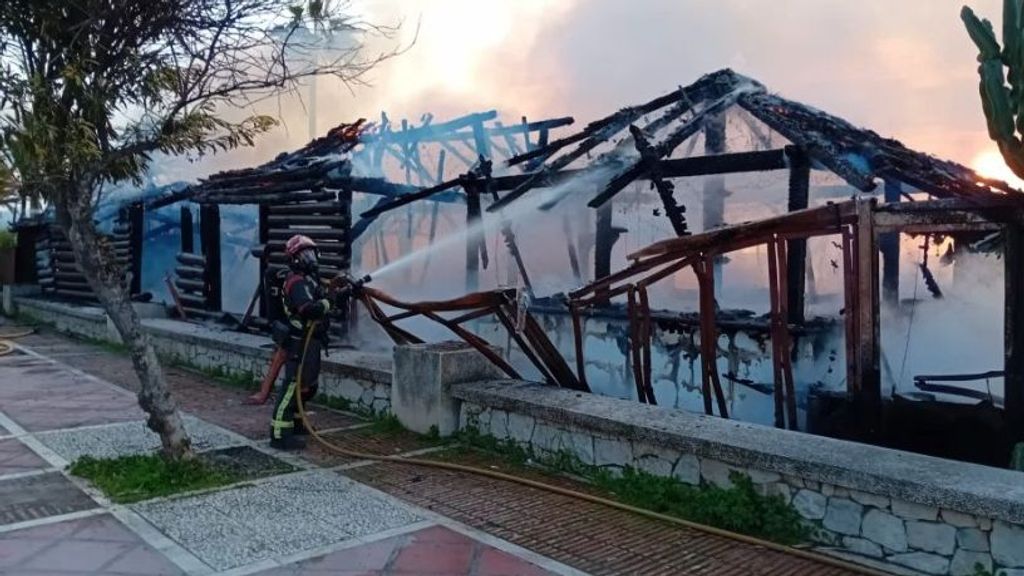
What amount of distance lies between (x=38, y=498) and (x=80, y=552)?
3.78 feet

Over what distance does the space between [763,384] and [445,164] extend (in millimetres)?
6902

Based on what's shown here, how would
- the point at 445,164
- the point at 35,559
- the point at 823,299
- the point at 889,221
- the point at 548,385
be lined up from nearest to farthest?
the point at 35,559, the point at 889,221, the point at 548,385, the point at 823,299, the point at 445,164

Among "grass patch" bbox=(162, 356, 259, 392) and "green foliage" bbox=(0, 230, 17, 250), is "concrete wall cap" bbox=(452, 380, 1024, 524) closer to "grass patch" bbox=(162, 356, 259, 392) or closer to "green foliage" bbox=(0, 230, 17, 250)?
"grass patch" bbox=(162, 356, 259, 392)

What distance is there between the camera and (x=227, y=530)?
473 centimetres

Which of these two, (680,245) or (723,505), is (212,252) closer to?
(680,245)

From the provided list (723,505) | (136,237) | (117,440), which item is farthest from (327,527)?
(136,237)

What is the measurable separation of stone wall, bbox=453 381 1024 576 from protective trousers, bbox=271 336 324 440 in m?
1.93

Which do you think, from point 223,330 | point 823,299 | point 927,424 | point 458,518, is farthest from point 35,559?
point 223,330

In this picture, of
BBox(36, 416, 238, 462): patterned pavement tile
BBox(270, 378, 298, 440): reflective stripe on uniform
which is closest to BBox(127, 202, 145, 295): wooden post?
A: BBox(36, 416, 238, 462): patterned pavement tile

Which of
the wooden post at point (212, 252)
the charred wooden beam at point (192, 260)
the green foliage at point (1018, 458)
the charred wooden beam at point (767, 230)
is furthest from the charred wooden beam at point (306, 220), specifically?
the green foliage at point (1018, 458)

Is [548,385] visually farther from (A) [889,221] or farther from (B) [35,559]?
(B) [35,559]

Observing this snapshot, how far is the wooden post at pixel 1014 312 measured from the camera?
5.29 m

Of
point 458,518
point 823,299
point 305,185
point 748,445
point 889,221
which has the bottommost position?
point 458,518

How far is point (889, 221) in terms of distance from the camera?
18.0 ft
